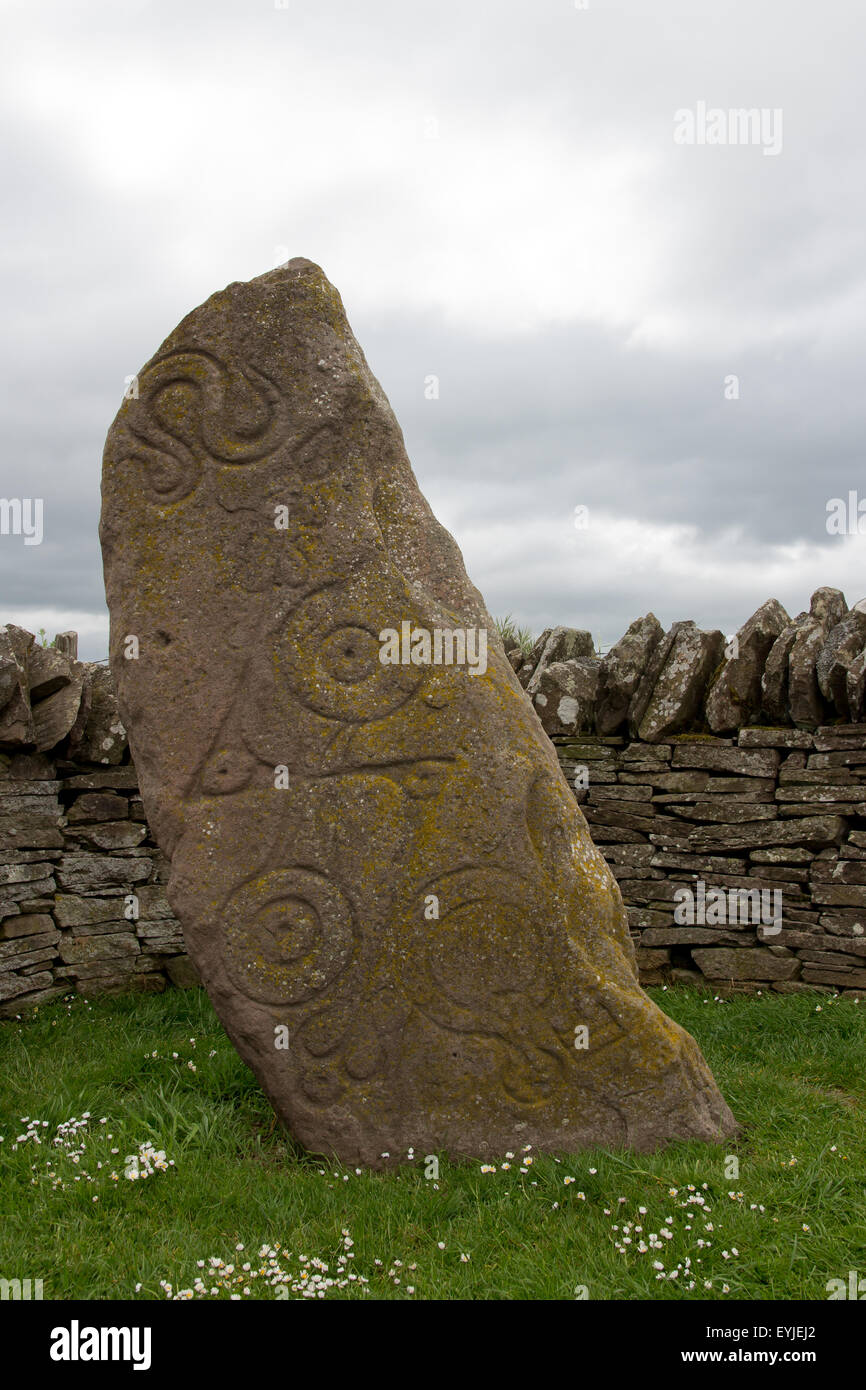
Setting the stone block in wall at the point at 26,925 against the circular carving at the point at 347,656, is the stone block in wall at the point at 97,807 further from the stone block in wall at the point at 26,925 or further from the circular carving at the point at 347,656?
the circular carving at the point at 347,656

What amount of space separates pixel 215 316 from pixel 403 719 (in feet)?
6.28

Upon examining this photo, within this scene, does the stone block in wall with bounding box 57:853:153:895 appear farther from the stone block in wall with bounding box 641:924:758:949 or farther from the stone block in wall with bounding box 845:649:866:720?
the stone block in wall with bounding box 845:649:866:720

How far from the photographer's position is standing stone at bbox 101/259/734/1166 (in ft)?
13.1

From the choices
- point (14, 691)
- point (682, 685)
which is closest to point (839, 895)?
point (682, 685)

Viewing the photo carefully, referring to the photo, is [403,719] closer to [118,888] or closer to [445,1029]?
[445,1029]

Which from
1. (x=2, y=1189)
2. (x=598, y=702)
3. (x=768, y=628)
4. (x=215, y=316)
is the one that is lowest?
(x=2, y=1189)

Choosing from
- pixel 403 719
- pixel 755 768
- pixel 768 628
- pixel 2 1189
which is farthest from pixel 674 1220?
pixel 768 628

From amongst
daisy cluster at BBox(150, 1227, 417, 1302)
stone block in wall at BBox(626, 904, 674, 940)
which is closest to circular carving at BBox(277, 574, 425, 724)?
daisy cluster at BBox(150, 1227, 417, 1302)

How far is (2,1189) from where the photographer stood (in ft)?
12.5

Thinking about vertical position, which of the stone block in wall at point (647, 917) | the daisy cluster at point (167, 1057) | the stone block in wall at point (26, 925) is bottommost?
the daisy cluster at point (167, 1057)

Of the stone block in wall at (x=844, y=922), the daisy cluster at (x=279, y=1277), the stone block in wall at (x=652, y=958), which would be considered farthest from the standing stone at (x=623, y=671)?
the daisy cluster at (x=279, y=1277)

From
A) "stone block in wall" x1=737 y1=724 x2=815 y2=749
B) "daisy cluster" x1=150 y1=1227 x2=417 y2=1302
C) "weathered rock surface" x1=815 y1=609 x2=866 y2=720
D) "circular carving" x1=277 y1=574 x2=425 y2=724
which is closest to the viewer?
"daisy cluster" x1=150 y1=1227 x2=417 y2=1302

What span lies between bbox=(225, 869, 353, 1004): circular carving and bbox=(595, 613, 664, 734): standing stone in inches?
135

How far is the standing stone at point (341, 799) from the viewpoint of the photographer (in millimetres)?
4008
